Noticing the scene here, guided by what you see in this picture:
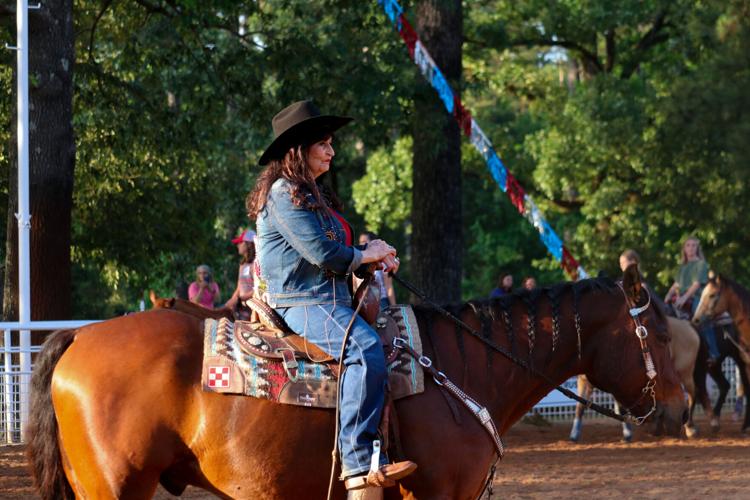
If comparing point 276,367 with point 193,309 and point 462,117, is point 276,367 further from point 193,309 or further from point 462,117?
point 462,117

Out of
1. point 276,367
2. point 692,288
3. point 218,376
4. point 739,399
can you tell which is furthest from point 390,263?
point 739,399

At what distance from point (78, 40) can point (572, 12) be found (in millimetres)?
13136

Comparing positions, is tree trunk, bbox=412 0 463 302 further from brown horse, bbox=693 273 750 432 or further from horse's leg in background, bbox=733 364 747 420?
horse's leg in background, bbox=733 364 747 420

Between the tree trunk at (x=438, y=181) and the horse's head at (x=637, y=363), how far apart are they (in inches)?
396

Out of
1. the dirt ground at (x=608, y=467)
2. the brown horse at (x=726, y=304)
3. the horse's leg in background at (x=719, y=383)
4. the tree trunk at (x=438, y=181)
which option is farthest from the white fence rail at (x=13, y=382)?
the horse's leg in background at (x=719, y=383)

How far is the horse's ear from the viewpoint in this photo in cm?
633

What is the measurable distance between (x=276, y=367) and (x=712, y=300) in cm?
1043

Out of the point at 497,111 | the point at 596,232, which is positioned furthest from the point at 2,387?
the point at 497,111

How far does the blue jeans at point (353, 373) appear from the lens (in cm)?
538

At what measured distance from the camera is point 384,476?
210 inches

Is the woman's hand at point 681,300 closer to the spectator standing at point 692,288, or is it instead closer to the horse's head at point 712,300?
the spectator standing at point 692,288

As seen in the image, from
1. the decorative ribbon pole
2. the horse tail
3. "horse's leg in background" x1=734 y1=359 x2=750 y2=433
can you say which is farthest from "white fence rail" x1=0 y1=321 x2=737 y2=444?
"horse's leg in background" x1=734 y1=359 x2=750 y2=433

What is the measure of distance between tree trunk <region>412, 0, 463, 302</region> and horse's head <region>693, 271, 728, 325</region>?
11.9 ft

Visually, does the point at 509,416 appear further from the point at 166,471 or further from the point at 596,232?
the point at 596,232
